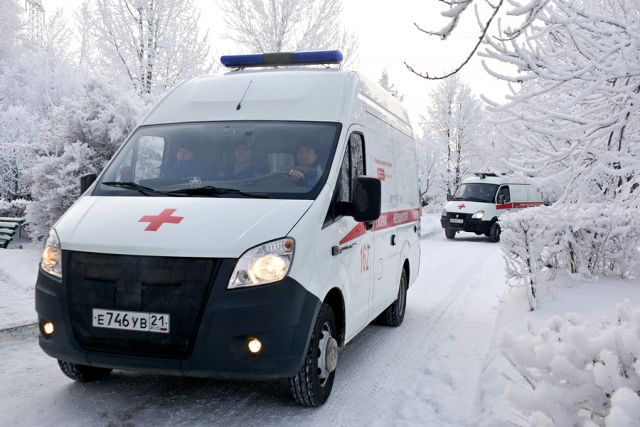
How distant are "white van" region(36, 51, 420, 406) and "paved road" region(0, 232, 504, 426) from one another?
234mm

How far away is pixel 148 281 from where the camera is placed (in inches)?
140

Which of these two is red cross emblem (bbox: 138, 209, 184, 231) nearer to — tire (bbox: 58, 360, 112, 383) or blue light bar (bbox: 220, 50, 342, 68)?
tire (bbox: 58, 360, 112, 383)

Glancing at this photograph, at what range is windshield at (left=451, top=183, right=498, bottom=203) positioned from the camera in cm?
1945

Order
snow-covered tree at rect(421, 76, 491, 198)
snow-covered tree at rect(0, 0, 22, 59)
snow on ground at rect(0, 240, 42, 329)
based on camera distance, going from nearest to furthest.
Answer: snow on ground at rect(0, 240, 42, 329) → snow-covered tree at rect(0, 0, 22, 59) → snow-covered tree at rect(421, 76, 491, 198)

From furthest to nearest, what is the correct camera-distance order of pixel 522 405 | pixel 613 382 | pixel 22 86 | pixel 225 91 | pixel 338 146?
pixel 22 86 → pixel 225 91 → pixel 338 146 → pixel 522 405 → pixel 613 382

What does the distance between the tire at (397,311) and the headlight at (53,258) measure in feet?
12.5

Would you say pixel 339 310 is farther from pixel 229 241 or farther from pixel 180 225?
pixel 180 225

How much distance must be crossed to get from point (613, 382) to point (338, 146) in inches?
109

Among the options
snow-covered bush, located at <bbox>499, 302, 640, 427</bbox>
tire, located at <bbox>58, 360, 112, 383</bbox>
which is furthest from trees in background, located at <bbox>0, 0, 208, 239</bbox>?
snow-covered bush, located at <bbox>499, 302, 640, 427</bbox>

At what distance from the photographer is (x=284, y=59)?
19.4 feet

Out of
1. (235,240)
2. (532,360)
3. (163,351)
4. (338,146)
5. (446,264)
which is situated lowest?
(446,264)

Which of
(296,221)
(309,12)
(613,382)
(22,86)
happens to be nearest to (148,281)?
(296,221)

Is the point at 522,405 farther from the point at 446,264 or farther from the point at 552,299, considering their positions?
the point at 446,264

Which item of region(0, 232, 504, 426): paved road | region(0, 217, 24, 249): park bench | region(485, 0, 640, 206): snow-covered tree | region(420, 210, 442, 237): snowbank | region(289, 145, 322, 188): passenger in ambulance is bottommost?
region(420, 210, 442, 237): snowbank
